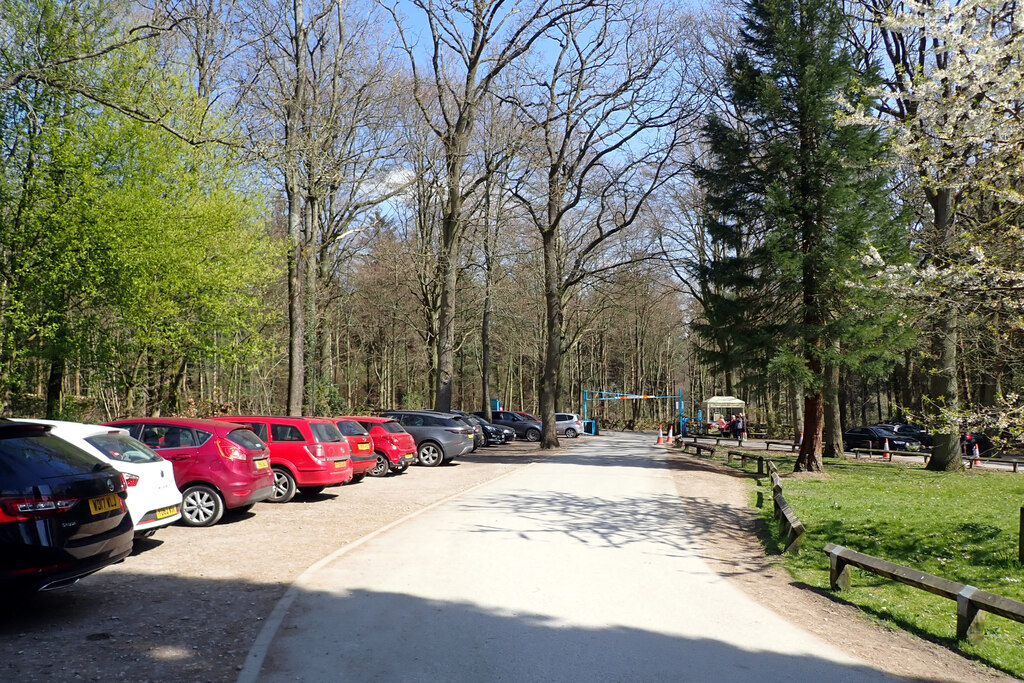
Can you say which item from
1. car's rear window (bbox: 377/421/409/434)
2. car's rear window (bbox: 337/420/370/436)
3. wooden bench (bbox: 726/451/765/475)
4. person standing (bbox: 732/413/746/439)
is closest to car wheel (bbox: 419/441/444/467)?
car's rear window (bbox: 377/421/409/434)

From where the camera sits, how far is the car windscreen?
29.1 feet

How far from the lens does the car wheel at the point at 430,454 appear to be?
23.5 meters

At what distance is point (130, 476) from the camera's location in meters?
8.87

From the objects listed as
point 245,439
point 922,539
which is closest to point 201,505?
point 245,439

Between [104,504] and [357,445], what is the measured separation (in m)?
10.0

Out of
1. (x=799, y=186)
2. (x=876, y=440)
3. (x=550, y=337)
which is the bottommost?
(x=876, y=440)

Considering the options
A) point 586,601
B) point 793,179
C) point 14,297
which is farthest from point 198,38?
point 586,601

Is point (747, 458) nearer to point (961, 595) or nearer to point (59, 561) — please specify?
point (961, 595)

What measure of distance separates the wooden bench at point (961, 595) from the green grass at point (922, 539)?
141 mm

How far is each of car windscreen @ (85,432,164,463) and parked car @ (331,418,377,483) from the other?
6930 mm

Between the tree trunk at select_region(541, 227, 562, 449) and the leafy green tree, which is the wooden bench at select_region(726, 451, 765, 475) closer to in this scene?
the leafy green tree

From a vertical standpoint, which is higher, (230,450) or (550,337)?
(550,337)

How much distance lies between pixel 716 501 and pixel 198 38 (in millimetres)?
20946

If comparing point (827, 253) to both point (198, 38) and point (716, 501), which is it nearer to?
point (716, 501)
